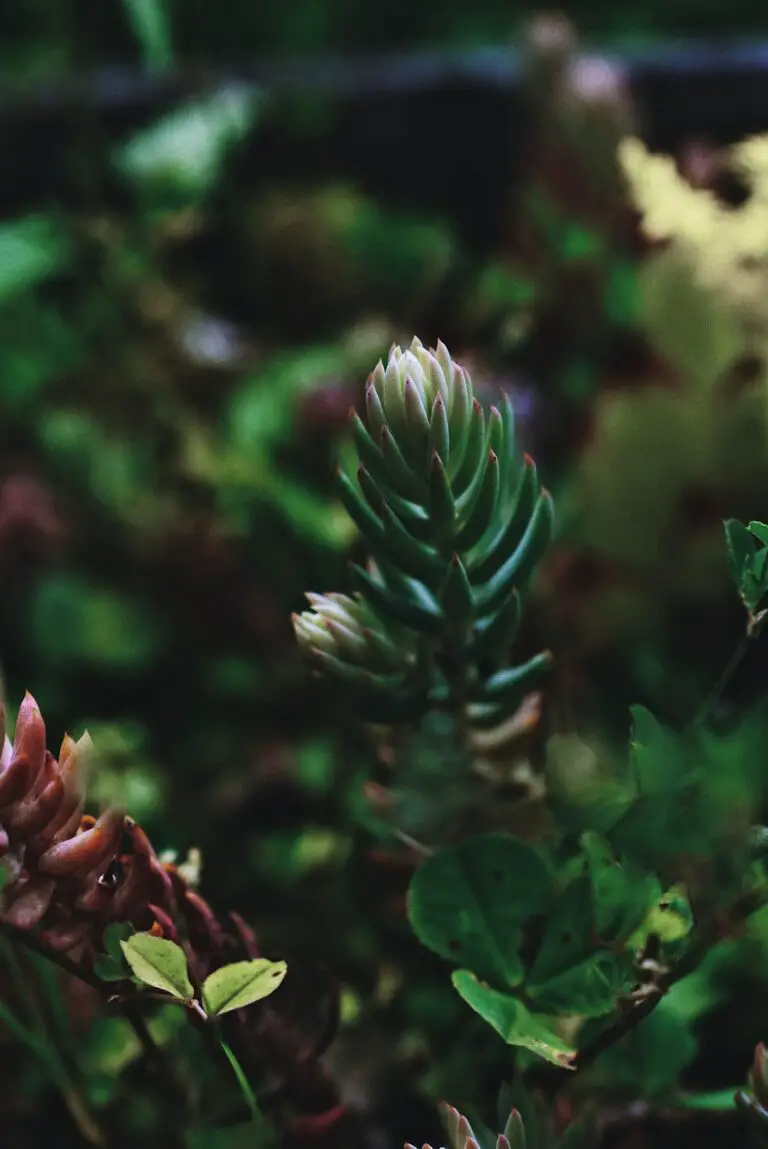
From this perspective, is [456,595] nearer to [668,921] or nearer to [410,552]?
[410,552]

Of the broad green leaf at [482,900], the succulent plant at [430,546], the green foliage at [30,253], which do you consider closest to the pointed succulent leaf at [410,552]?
the succulent plant at [430,546]

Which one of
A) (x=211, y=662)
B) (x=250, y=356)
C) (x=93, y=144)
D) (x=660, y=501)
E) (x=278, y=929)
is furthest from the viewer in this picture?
(x=93, y=144)

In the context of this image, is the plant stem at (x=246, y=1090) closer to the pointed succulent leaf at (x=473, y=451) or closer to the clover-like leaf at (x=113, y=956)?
the clover-like leaf at (x=113, y=956)

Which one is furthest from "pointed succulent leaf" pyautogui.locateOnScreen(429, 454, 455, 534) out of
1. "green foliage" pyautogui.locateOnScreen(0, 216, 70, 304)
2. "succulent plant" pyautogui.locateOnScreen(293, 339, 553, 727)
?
"green foliage" pyautogui.locateOnScreen(0, 216, 70, 304)

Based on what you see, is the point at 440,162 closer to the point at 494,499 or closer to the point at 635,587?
the point at 635,587

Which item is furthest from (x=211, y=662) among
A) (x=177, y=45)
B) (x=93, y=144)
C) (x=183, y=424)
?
(x=177, y=45)

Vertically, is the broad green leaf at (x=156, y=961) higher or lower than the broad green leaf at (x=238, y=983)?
higher

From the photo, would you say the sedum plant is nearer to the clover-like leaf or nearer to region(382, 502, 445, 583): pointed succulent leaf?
region(382, 502, 445, 583): pointed succulent leaf
